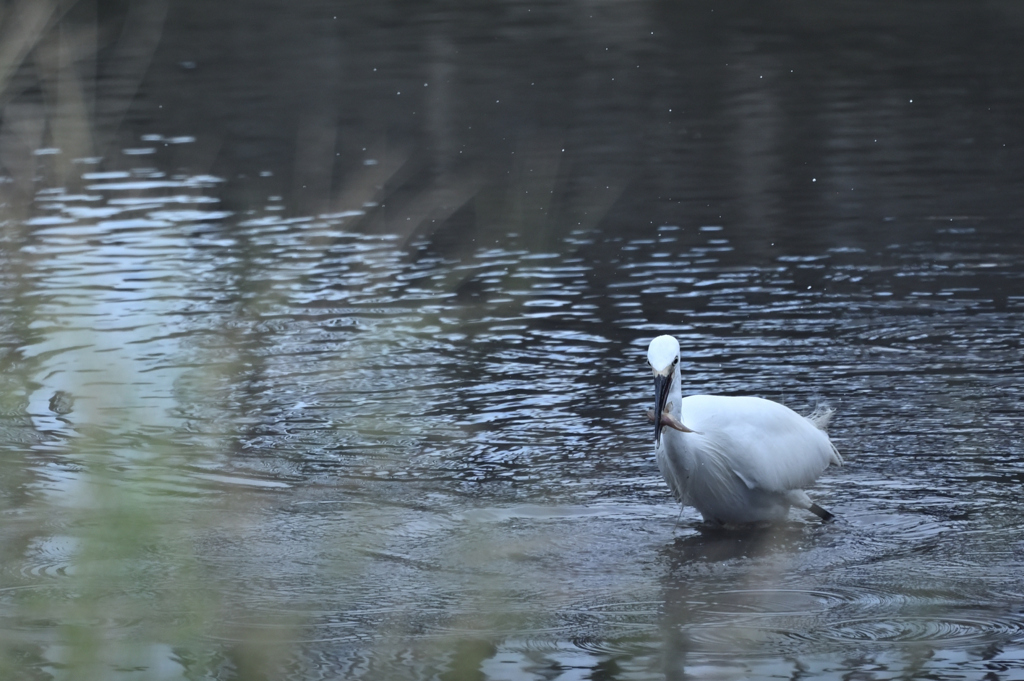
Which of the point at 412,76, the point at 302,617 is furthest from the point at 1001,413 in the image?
the point at 412,76

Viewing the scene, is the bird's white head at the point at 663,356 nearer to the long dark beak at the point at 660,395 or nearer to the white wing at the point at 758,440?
the long dark beak at the point at 660,395

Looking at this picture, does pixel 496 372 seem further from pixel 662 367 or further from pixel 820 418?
pixel 662 367

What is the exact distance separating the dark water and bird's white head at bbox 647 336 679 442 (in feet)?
1.87

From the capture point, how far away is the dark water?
382 cm

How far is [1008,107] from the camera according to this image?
43.0ft

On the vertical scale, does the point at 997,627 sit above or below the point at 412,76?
below

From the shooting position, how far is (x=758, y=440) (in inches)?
206

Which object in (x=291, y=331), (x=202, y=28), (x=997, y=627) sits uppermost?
(x=202, y=28)

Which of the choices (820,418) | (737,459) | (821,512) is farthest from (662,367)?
(820,418)

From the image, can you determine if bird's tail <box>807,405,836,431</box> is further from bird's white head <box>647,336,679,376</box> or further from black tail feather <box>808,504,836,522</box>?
bird's white head <box>647,336,679,376</box>

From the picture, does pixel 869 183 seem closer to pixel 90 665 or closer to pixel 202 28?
pixel 90 665

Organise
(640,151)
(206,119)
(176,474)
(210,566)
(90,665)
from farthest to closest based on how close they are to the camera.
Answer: (206,119)
(640,151)
(176,474)
(210,566)
(90,665)

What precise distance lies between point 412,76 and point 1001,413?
1105cm

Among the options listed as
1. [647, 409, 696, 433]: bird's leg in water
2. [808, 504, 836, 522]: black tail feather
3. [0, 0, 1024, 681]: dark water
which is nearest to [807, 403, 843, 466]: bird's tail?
[0, 0, 1024, 681]: dark water
